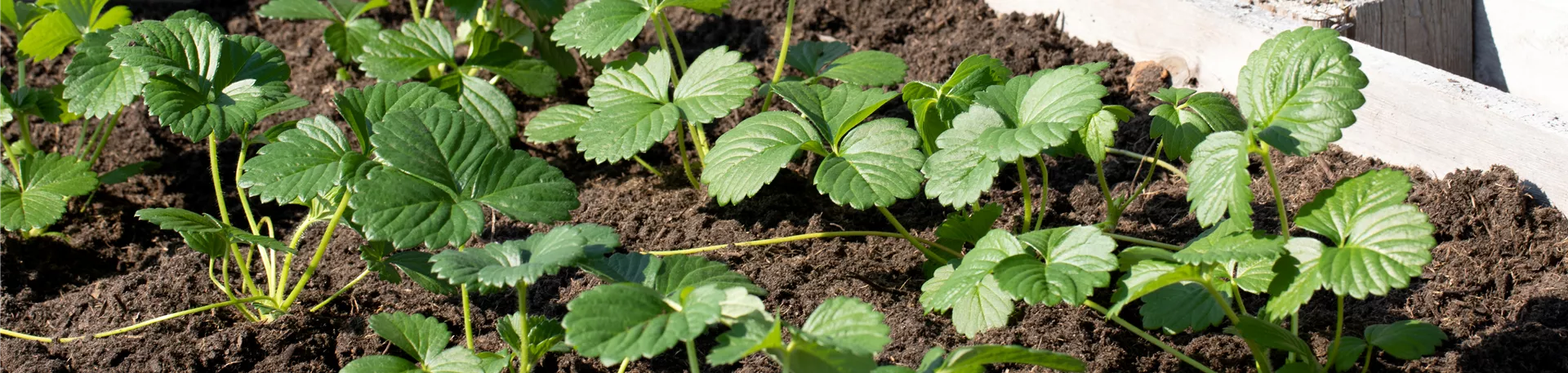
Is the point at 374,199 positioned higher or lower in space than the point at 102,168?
higher

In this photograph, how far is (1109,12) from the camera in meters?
2.60

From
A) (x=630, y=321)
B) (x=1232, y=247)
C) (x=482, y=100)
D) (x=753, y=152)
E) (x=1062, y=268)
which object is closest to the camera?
(x=630, y=321)

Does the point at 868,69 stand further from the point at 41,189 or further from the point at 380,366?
the point at 41,189

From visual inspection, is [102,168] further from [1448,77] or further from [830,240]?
[1448,77]

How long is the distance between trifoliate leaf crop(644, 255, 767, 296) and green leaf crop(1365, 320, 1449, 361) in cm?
83

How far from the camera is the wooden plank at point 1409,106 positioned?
192 centimetres

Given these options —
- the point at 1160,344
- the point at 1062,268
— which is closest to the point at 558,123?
the point at 1062,268

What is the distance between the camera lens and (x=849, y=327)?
51.0 inches

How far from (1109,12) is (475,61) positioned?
1445mm

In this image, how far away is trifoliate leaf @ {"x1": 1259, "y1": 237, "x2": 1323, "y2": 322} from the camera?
1.38m

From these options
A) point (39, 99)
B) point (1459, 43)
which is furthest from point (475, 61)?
point (1459, 43)

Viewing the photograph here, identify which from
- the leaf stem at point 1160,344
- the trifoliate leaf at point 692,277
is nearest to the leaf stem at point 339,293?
the trifoliate leaf at point 692,277

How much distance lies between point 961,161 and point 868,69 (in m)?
0.63

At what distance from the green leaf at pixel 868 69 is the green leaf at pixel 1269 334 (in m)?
0.91
